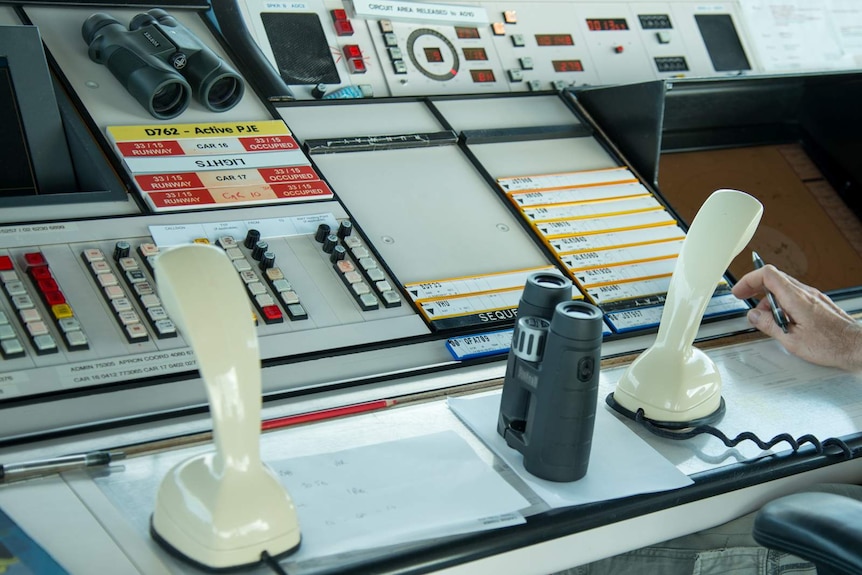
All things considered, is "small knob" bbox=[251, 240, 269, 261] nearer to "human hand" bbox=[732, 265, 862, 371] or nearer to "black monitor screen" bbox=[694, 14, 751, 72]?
"human hand" bbox=[732, 265, 862, 371]

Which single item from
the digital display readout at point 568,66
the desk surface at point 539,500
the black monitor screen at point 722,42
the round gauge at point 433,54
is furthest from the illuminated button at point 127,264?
the black monitor screen at point 722,42

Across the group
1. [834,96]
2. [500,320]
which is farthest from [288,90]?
[834,96]

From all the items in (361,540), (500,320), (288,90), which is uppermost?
(288,90)

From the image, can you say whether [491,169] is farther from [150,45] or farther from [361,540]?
[361,540]

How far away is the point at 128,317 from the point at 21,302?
5.4 inches

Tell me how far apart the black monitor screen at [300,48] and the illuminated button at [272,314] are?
612 mm

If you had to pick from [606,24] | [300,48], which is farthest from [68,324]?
[606,24]

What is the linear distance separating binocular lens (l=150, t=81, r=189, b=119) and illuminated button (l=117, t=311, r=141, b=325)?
1.54 ft

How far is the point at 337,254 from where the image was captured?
1.51m

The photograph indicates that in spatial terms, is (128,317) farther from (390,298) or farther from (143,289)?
(390,298)

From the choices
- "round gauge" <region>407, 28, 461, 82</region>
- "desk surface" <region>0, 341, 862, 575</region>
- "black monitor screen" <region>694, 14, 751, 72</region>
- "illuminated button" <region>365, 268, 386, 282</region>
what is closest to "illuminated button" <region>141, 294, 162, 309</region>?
"desk surface" <region>0, 341, 862, 575</region>

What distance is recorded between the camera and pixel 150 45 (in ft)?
5.32

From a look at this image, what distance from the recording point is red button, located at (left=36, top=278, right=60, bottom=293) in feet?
4.17

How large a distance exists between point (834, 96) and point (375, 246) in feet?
4.53
